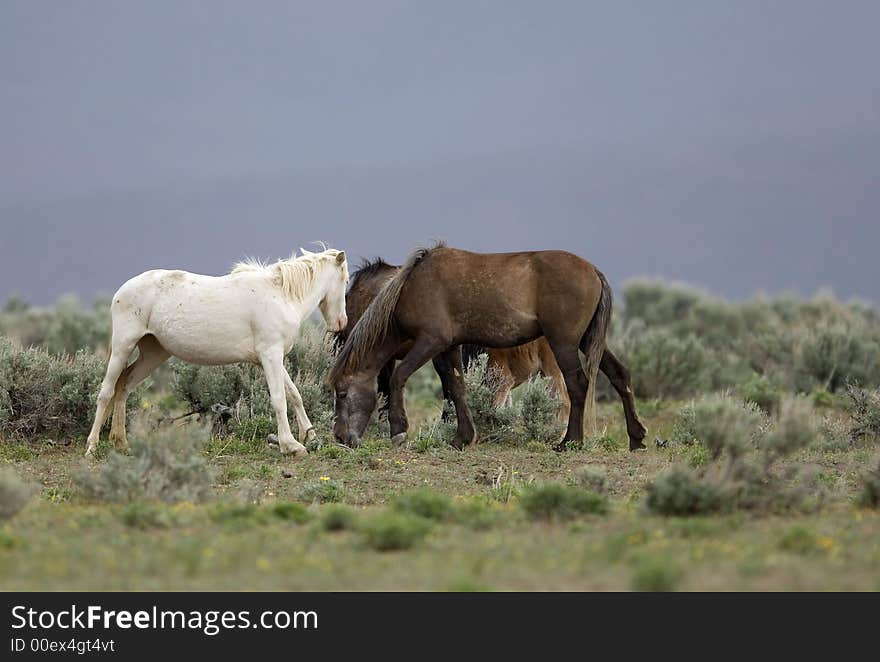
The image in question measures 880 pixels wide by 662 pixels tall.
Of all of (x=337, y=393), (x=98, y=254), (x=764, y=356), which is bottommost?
(x=98, y=254)

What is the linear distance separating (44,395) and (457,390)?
4.35 m

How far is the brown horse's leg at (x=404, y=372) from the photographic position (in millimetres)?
11273

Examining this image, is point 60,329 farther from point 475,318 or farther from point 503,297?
point 503,297

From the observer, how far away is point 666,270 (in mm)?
171500

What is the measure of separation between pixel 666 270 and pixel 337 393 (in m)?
164

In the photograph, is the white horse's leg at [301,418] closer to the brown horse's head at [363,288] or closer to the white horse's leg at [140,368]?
the white horse's leg at [140,368]

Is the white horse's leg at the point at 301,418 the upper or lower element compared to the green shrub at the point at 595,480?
lower

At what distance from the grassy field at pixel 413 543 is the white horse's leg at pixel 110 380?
1.66 metres

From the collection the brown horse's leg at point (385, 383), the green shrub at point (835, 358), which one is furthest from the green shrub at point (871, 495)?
the green shrub at point (835, 358)

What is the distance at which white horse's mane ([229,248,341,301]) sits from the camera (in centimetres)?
1102
